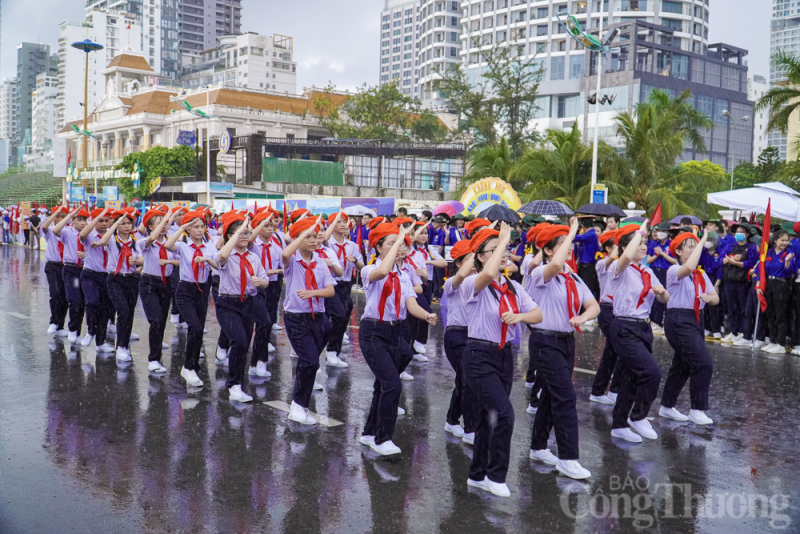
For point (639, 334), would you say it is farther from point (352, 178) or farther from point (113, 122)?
point (113, 122)

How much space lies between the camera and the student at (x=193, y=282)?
8.68 meters

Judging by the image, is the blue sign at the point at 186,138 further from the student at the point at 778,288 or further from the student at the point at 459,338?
the student at the point at 459,338

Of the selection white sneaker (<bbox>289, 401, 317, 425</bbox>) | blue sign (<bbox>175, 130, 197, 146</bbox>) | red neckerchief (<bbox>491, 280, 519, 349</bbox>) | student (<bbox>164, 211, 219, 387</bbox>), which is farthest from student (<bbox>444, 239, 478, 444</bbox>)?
blue sign (<bbox>175, 130, 197, 146</bbox>)

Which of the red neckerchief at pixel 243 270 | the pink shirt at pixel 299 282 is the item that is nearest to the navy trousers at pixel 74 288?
the red neckerchief at pixel 243 270

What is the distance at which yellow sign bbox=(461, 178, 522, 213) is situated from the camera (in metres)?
18.7

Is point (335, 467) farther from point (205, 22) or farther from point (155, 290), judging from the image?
Result: point (205, 22)

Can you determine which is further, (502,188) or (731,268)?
(502,188)

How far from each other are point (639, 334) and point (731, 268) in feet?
22.2

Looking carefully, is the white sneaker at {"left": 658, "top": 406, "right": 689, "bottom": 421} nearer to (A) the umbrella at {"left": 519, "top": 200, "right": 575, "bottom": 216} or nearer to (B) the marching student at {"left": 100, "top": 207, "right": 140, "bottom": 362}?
(B) the marching student at {"left": 100, "top": 207, "right": 140, "bottom": 362}

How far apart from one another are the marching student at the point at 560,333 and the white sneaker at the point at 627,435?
1053 millimetres

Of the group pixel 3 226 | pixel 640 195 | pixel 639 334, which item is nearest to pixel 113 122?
pixel 3 226

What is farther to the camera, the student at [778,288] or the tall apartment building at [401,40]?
the tall apartment building at [401,40]

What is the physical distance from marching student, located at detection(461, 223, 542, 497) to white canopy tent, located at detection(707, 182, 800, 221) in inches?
353

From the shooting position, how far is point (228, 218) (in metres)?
8.07
